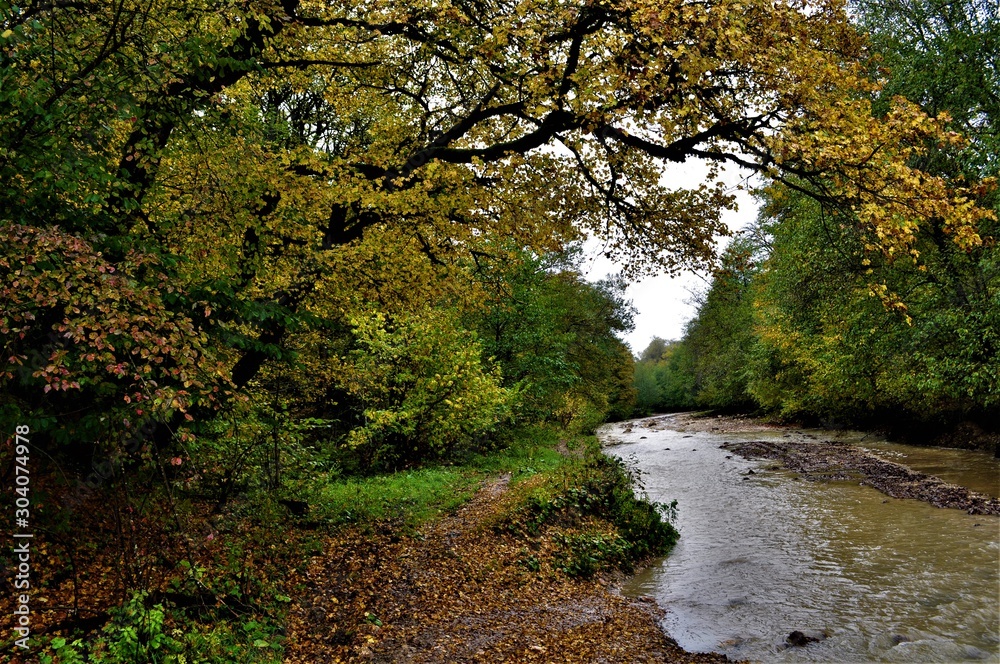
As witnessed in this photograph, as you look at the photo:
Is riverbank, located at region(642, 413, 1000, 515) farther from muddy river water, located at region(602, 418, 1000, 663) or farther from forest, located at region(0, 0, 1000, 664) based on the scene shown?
forest, located at region(0, 0, 1000, 664)

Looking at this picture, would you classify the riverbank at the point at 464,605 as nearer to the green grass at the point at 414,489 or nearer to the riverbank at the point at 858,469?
the green grass at the point at 414,489

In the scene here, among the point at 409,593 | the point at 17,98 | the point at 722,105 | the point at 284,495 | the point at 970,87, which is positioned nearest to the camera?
the point at 17,98

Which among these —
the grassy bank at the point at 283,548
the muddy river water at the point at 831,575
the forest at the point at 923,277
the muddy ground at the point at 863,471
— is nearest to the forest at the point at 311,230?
the grassy bank at the point at 283,548

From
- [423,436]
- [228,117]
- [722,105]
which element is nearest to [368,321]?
[423,436]

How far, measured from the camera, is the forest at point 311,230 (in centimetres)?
461

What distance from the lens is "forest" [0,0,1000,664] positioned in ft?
15.1

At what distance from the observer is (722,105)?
689 centimetres

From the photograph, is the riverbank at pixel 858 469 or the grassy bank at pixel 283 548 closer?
the grassy bank at pixel 283 548

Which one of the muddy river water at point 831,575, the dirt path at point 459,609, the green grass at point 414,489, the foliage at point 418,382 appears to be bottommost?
the muddy river water at point 831,575

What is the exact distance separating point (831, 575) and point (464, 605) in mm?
6096

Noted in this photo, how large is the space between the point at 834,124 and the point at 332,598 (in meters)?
8.09

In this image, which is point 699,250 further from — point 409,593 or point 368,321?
point 368,321

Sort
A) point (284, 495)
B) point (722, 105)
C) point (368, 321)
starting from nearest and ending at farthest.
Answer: point (722, 105) < point (284, 495) < point (368, 321)

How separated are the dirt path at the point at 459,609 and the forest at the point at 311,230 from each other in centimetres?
24
